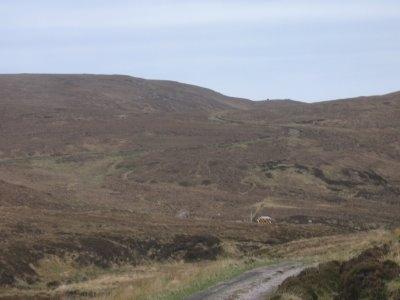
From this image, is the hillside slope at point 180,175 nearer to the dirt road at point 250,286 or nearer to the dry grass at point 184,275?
the dry grass at point 184,275

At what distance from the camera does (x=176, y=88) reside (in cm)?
18362

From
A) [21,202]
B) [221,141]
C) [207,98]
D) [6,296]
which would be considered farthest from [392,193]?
[207,98]

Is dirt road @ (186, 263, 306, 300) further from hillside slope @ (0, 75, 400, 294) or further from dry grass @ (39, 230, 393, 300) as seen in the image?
hillside slope @ (0, 75, 400, 294)

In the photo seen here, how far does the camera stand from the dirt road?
48.6 ft

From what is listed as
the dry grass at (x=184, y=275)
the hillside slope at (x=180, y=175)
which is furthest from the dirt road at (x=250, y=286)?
the hillside slope at (x=180, y=175)

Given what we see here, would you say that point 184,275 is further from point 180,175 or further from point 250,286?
point 180,175

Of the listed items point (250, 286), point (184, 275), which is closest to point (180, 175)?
point (184, 275)

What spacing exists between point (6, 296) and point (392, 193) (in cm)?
5936

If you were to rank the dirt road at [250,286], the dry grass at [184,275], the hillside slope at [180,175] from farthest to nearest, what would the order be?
the hillside slope at [180,175] < the dry grass at [184,275] < the dirt road at [250,286]

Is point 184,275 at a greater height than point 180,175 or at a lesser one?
greater

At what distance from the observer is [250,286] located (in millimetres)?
16125

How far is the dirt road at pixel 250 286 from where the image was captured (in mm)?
14820

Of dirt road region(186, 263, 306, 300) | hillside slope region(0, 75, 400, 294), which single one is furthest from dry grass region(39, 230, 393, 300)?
hillside slope region(0, 75, 400, 294)

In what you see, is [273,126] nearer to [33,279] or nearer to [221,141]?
[221,141]
